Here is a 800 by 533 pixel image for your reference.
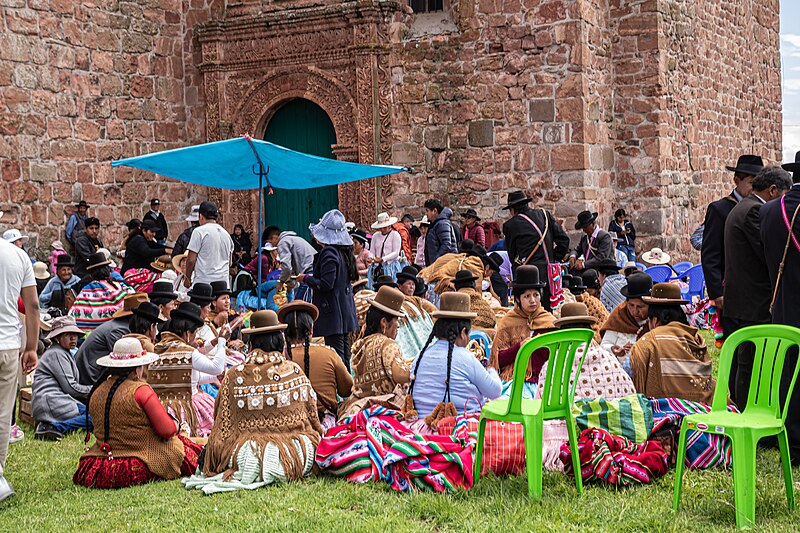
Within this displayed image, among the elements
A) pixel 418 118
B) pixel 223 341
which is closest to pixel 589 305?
pixel 223 341

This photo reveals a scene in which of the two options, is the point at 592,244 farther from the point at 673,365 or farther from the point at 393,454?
the point at 393,454

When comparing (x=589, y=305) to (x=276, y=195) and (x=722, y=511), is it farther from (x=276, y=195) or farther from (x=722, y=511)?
(x=276, y=195)

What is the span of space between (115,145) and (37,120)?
1440mm

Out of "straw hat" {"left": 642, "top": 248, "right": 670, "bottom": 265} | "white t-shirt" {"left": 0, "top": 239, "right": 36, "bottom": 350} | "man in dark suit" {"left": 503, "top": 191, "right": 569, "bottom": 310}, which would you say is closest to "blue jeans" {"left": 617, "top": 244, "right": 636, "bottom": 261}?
"straw hat" {"left": 642, "top": 248, "right": 670, "bottom": 265}

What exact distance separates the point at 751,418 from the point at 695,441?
3.68 ft

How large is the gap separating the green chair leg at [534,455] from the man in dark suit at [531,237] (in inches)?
215

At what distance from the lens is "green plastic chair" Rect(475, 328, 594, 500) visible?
5.59 metres

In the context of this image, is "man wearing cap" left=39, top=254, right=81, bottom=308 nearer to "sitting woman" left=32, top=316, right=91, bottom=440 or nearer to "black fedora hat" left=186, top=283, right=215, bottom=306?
"sitting woman" left=32, top=316, right=91, bottom=440

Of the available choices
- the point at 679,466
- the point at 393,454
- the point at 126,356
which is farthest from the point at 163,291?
the point at 679,466

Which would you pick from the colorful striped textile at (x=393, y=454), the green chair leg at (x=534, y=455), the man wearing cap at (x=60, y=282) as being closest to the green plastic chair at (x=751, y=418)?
the green chair leg at (x=534, y=455)

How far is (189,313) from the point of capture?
24.2 feet

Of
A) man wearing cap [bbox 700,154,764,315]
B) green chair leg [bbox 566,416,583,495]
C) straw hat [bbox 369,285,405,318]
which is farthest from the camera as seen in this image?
man wearing cap [bbox 700,154,764,315]

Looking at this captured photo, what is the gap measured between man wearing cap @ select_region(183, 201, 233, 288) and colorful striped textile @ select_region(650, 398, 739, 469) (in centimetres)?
573

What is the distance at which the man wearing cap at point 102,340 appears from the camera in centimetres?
813
